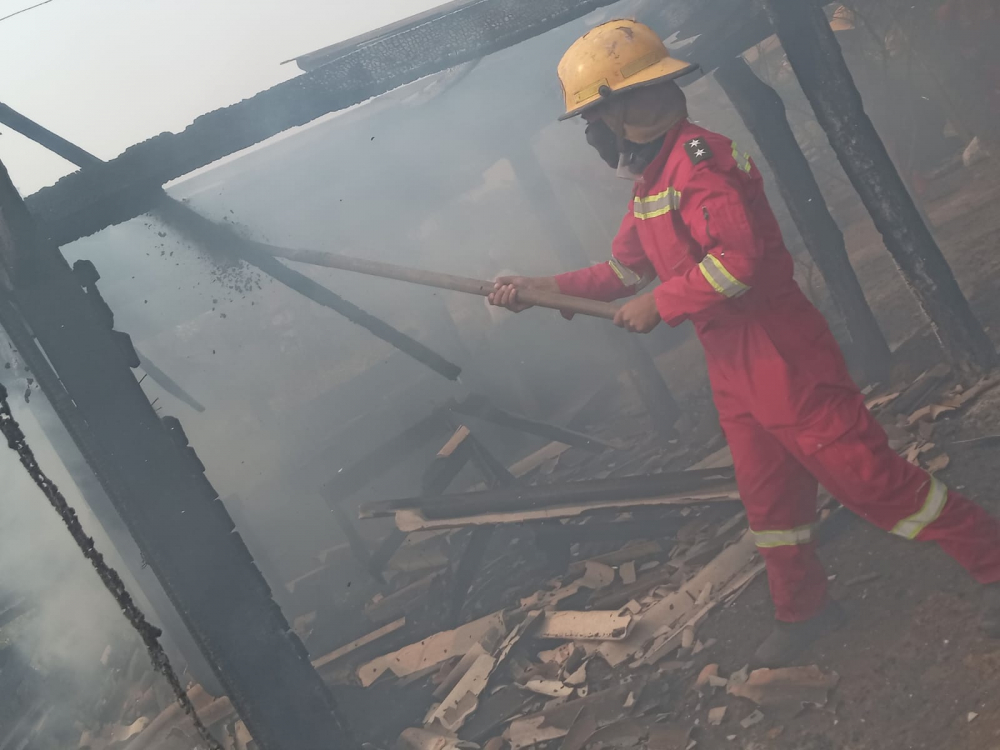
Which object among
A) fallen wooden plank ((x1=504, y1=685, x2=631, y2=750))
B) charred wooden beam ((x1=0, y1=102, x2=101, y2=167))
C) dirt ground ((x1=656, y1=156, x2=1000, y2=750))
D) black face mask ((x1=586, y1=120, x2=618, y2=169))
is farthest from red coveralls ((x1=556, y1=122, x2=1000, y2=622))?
charred wooden beam ((x1=0, y1=102, x2=101, y2=167))

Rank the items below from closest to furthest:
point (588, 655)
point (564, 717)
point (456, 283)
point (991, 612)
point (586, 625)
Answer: point (991, 612) < point (564, 717) < point (456, 283) < point (588, 655) < point (586, 625)

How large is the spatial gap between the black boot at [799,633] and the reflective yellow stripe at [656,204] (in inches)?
78.4

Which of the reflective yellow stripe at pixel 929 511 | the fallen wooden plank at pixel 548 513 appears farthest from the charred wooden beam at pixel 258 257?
the reflective yellow stripe at pixel 929 511

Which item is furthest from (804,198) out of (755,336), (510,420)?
(755,336)

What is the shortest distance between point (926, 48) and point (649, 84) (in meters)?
13.6

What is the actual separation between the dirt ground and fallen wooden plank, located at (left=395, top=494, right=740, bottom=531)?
0.83m

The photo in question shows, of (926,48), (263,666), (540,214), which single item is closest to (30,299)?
(263,666)

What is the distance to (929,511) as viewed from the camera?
299 cm

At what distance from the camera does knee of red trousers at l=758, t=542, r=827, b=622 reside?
3.52 meters

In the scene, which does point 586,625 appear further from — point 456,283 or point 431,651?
point 456,283

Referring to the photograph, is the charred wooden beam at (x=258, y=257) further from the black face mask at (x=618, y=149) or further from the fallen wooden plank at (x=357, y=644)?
the black face mask at (x=618, y=149)

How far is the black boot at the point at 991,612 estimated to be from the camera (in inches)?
121

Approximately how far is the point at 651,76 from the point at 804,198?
3.71 metres

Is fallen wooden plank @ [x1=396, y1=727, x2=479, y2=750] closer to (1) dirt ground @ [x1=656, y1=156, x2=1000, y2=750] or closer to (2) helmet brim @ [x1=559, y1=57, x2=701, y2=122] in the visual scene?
(1) dirt ground @ [x1=656, y1=156, x2=1000, y2=750]
